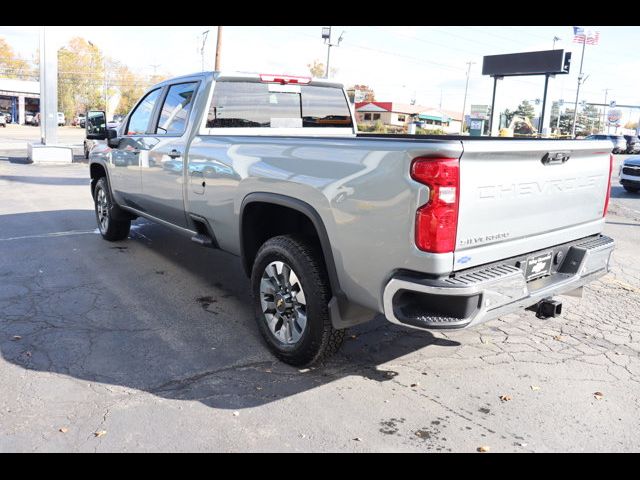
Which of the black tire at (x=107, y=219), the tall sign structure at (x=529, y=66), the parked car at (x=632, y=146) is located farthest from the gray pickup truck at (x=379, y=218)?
the parked car at (x=632, y=146)

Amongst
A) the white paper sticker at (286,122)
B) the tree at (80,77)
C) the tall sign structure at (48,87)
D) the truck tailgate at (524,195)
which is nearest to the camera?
the truck tailgate at (524,195)

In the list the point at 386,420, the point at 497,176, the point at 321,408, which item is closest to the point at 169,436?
the point at 321,408

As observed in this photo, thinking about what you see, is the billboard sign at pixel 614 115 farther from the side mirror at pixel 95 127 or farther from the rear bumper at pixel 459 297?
the rear bumper at pixel 459 297

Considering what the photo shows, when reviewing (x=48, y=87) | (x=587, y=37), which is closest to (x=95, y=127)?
(x=48, y=87)

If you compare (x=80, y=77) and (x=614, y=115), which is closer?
A: (x=80, y=77)

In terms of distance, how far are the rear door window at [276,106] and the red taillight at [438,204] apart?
2772mm

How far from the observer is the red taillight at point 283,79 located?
18.0ft

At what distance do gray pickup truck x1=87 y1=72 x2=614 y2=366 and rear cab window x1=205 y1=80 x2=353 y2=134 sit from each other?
2 cm

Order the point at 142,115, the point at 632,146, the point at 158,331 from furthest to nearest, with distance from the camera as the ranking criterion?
1. the point at 632,146
2. the point at 142,115
3. the point at 158,331

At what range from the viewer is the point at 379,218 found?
3.12 meters

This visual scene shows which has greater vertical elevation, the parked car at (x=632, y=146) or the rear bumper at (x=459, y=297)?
the parked car at (x=632, y=146)

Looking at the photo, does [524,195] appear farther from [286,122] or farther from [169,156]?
[169,156]

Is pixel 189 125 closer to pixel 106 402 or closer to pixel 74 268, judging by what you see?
pixel 74 268

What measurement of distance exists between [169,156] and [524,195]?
333 centimetres
